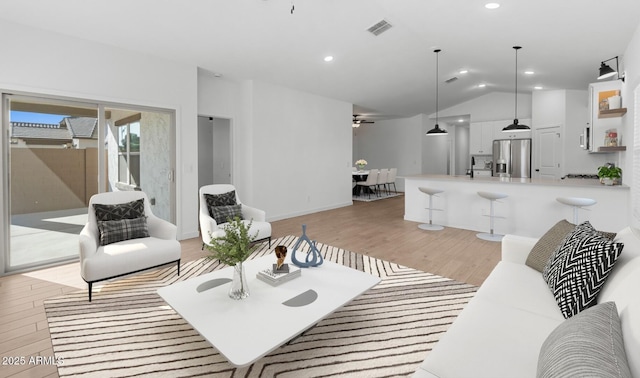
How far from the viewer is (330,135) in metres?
8.00

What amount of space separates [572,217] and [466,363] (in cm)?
479

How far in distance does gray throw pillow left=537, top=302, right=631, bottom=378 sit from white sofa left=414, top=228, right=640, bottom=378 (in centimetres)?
5

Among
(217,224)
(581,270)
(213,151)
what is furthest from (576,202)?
(213,151)

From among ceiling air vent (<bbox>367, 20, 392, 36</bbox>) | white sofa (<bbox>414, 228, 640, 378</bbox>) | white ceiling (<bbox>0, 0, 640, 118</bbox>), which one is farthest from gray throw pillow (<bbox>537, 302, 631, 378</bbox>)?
ceiling air vent (<bbox>367, 20, 392, 36</bbox>)

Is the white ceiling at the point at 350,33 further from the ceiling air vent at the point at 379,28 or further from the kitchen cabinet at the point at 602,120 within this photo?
the kitchen cabinet at the point at 602,120

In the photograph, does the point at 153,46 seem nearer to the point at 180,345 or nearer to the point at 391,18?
the point at 391,18

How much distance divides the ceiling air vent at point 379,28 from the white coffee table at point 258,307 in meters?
3.70

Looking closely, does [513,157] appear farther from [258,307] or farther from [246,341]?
[246,341]

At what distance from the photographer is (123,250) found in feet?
10.1

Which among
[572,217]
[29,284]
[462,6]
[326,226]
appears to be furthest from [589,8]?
[29,284]

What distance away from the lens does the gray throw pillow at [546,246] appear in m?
2.29

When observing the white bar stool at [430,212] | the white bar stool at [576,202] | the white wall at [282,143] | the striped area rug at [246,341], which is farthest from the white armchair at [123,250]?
the white bar stool at [576,202]

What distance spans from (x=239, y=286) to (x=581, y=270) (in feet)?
6.60

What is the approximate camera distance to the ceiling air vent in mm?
4716
